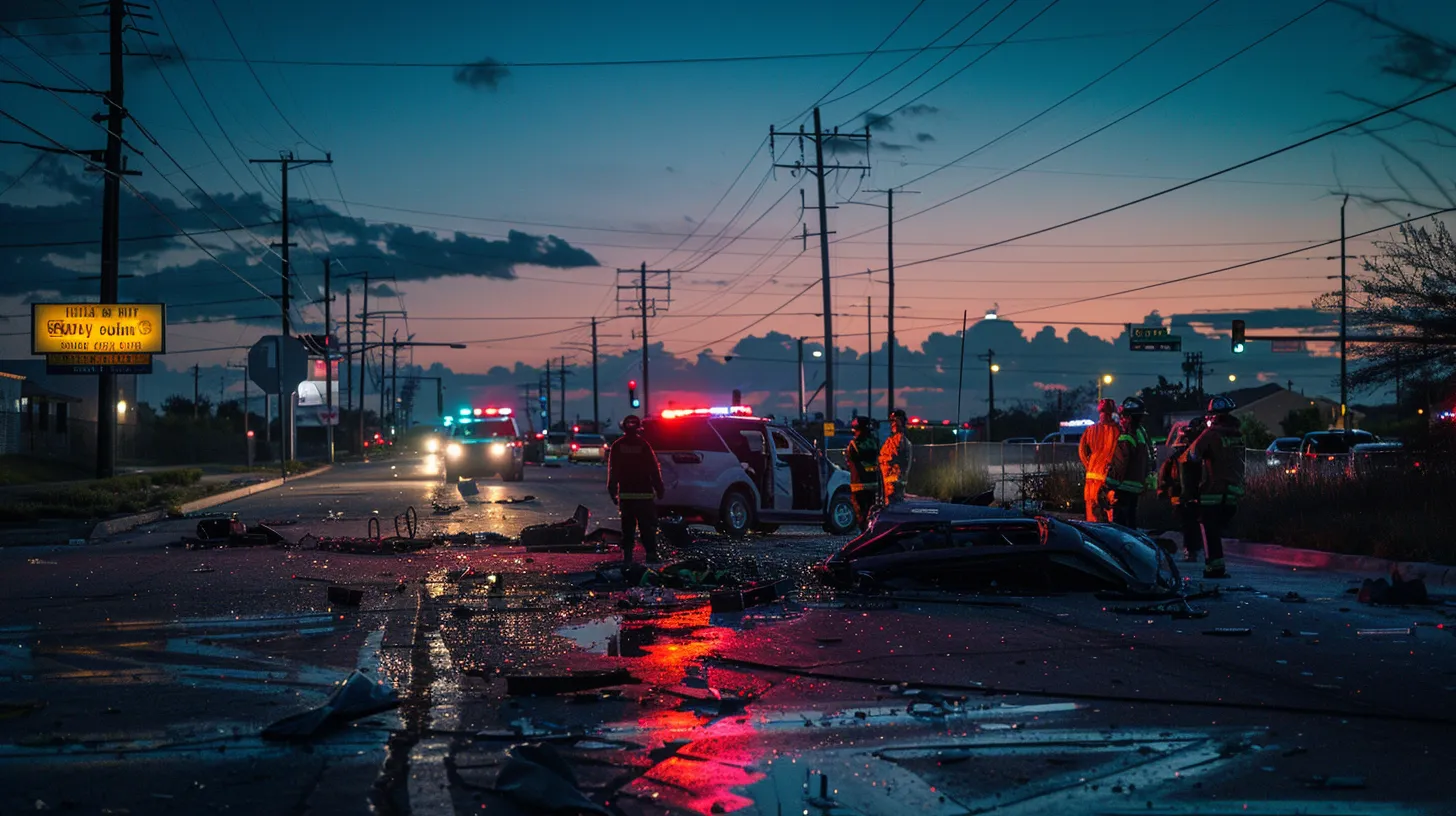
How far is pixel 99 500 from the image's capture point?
81.6 ft

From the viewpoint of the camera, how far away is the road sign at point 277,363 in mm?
Answer: 41844

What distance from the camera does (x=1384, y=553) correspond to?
14.6m

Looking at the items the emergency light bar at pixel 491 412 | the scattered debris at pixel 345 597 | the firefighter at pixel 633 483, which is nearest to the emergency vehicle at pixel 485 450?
the emergency light bar at pixel 491 412

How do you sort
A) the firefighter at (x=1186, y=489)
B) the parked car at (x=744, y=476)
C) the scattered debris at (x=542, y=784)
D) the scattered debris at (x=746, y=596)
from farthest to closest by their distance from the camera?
the parked car at (x=744, y=476) < the firefighter at (x=1186, y=489) < the scattered debris at (x=746, y=596) < the scattered debris at (x=542, y=784)

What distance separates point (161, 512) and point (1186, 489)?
2031 centimetres

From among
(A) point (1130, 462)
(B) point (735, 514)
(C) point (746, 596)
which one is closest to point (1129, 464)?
(A) point (1130, 462)

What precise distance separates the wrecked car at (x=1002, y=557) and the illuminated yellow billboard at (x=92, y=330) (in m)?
31.9

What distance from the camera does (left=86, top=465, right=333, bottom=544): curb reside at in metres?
21.1

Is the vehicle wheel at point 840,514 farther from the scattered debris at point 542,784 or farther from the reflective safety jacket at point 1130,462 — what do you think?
the scattered debris at point 542,784

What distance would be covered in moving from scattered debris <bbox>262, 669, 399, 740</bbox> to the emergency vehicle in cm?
3511

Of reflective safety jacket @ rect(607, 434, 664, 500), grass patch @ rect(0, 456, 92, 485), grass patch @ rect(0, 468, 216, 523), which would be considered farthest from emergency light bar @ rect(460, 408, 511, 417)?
reflective safety jacket @ rect(607, 434, 664, 500)

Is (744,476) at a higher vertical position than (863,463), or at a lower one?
lower

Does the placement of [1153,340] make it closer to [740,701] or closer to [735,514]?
[735,514]

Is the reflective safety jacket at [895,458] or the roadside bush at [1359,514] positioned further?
the reflective safety jacket at [895,458]
